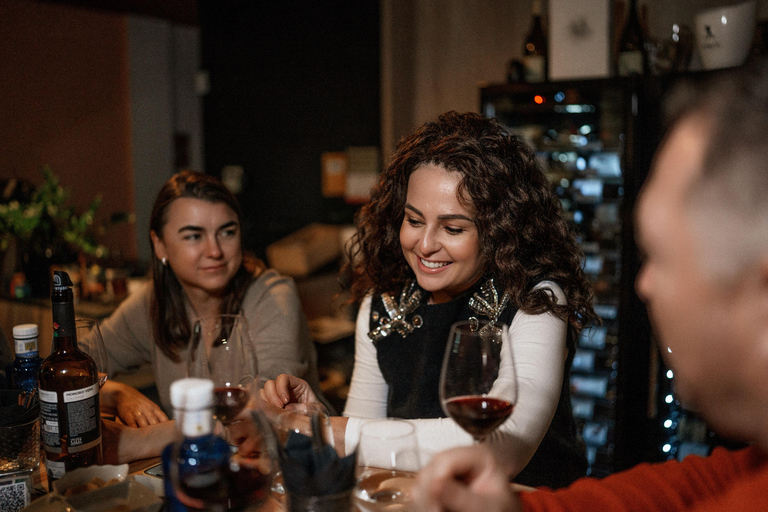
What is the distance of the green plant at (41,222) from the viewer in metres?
3.22

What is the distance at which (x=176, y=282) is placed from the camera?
2.21m

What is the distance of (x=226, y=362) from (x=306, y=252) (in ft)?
9.84

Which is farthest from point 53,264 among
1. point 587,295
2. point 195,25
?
point 195,25

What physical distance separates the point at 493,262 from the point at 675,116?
896 mm

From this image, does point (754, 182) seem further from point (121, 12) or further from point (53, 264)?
point (121, 12)

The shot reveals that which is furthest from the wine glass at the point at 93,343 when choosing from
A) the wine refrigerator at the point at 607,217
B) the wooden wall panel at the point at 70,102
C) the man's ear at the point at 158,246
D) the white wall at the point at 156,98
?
the white wall at the point at 156,98

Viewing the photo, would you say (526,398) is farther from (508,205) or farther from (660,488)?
(508,205)

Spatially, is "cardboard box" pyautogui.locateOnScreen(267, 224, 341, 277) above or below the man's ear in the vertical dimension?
below

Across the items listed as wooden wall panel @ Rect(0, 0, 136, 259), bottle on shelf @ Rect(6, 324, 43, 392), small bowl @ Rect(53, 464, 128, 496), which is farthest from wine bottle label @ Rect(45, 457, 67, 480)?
wooden wall panel @ Rect(0, 0, 136, 259)

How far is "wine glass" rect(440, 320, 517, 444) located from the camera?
3.31 feet

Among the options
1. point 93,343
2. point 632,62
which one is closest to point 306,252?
point 632,62

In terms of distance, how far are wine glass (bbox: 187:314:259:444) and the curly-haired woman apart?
0.86 feet

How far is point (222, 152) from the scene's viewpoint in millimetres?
5422

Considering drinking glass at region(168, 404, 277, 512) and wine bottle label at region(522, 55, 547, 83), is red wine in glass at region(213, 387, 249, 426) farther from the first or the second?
wine bottle label at region(522, 55, 547, 83)
